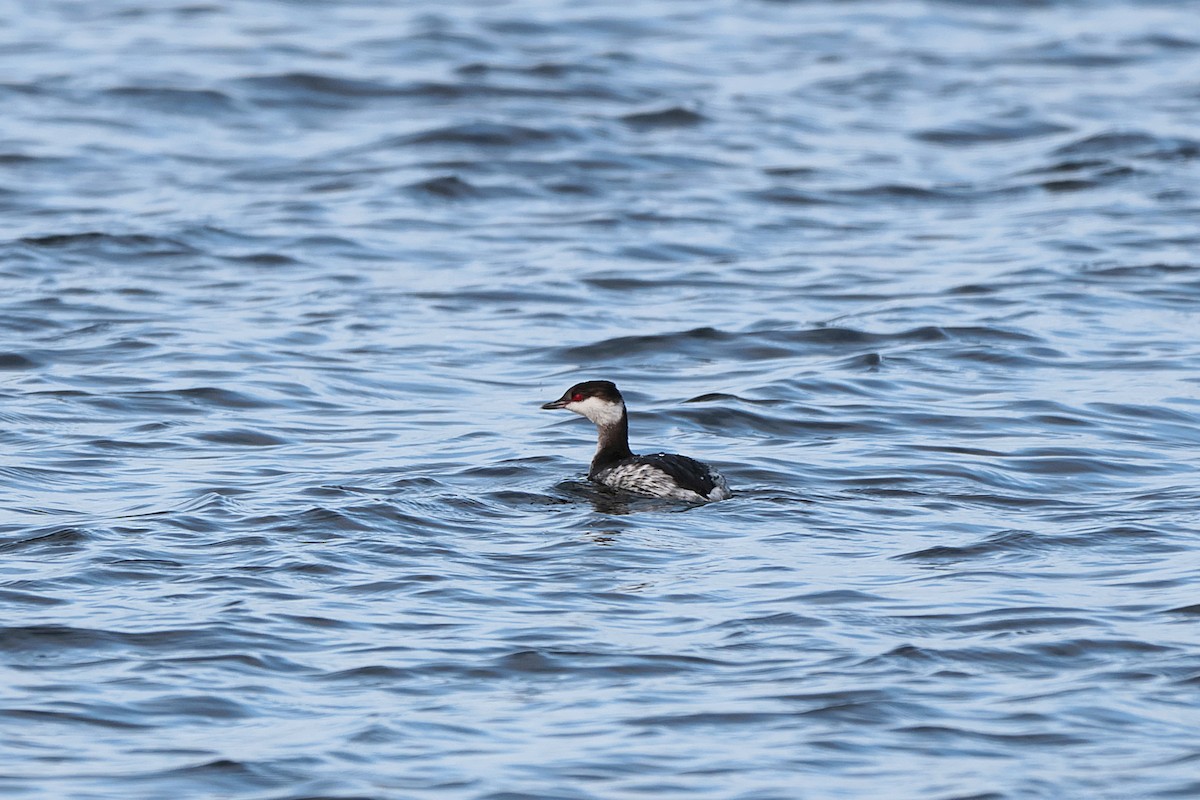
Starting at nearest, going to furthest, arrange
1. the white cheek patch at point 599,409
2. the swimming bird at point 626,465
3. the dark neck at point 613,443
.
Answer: the swimming bird at point 626,465
the dark neck at point 613,443
the white cheek patch at point 599,409

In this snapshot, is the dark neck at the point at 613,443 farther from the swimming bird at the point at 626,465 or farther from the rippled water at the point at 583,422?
the rippled water at the point at 583,422

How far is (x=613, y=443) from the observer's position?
12.4 meters

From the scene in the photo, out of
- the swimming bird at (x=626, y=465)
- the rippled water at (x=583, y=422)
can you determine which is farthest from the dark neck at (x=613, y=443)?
the rippled water at (x=583, y=422)

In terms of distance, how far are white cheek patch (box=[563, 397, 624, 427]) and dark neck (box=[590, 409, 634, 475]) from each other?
24 millimetres

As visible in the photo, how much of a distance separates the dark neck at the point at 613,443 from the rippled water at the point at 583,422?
0.36m

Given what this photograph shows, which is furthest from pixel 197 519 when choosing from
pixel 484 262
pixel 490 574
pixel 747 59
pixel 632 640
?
pixel 747 59

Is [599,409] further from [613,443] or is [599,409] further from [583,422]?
[583,422]

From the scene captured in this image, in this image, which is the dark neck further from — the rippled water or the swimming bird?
the rippled water

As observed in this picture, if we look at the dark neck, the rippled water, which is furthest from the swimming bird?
the rippled water

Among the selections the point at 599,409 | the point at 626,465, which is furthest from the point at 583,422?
the point at 626,465

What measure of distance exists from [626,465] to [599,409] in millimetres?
642

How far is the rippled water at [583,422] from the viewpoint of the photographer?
8.04 m

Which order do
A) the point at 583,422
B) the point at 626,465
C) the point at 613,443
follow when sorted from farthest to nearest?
the point at 583,422
the point at 613,443
the point at 626,465

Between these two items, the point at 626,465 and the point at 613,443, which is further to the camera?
the point at 613,443
